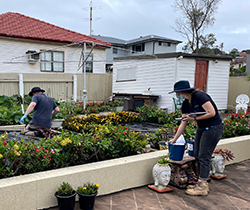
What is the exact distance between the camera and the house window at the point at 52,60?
606 inches

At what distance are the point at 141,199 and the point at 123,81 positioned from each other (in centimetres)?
1113

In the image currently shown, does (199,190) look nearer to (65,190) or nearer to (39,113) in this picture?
(65,190)

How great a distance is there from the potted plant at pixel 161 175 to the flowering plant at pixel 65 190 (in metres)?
1.34

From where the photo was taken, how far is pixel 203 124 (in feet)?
12.0

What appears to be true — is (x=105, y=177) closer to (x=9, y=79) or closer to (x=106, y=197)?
(x=106, y=197)

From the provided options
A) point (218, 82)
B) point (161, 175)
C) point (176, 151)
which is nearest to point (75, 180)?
point (161, 175)

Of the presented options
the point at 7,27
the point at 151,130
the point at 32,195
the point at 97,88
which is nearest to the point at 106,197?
the point at 32,195

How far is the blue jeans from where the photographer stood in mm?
3615

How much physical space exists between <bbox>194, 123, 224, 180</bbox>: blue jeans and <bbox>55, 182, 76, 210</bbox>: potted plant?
1938 millimetres

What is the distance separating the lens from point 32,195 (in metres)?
3.01

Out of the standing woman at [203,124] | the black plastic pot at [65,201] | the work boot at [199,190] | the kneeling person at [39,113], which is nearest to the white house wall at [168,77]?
the kneeling person at [39,113]

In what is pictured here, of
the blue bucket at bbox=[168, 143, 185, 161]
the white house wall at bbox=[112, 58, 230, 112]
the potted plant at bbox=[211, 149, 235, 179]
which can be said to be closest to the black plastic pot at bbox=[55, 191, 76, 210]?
the blue bucket at bbox=[168, 143, 185, 161]

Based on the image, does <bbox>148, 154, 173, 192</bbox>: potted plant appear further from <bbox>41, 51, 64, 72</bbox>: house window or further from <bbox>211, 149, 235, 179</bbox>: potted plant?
<bbox>41, 51, 64, 72</bbox>: house window

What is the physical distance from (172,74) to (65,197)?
31.5ft
